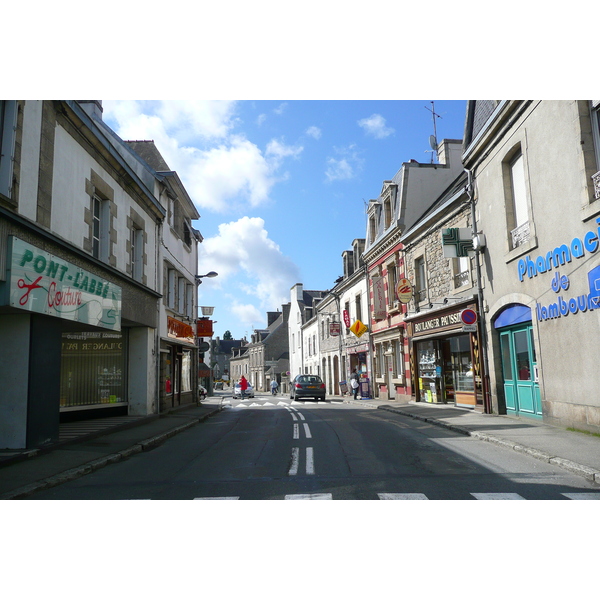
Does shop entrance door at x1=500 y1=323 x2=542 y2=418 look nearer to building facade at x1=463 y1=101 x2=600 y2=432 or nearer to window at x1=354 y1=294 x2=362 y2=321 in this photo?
building facade at x1=463 y1=101 x2=600 y2=432

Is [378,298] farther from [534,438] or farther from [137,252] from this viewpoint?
[534,438]

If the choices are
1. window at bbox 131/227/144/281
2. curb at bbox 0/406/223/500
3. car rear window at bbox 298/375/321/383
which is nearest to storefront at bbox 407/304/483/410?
car rear window at bbox 298/375/321/383

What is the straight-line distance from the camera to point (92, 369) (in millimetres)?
14805

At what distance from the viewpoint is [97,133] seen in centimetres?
1212

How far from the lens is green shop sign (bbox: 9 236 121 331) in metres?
8.48

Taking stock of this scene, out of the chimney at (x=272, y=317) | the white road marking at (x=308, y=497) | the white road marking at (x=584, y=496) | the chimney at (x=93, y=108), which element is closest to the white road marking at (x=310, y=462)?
the white road marking at (x=308, y=497)

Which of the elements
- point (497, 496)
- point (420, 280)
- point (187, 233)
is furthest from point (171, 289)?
point (497, 496)

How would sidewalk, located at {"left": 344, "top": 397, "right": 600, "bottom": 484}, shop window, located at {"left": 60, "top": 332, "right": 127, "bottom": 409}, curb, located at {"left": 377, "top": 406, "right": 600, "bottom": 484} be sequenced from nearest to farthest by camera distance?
curb, located at {"left": 377, "top": 406, "right": 600, "bottom": 484} → sidewalk, located at {"left": 344, "top": 397, "right": 600, "bottom": 484} → shop window, located at {"left": 60, "top": 332, "right": 127, "bottom": 409}

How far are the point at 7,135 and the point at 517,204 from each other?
36.3 ft

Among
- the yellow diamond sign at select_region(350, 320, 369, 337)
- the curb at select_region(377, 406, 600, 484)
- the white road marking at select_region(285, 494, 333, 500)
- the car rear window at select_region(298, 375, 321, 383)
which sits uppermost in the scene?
the yellow diamond sign at select_region(350, 320, 369, 337)

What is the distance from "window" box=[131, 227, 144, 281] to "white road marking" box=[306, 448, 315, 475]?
8949 mm

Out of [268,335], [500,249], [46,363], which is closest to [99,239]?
[46,363]

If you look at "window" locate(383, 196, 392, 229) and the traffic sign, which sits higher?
"window" locate(383, 196, 392, 229)

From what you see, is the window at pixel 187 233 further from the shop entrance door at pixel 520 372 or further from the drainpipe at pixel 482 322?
the shop entrance door at pixel 520 372
